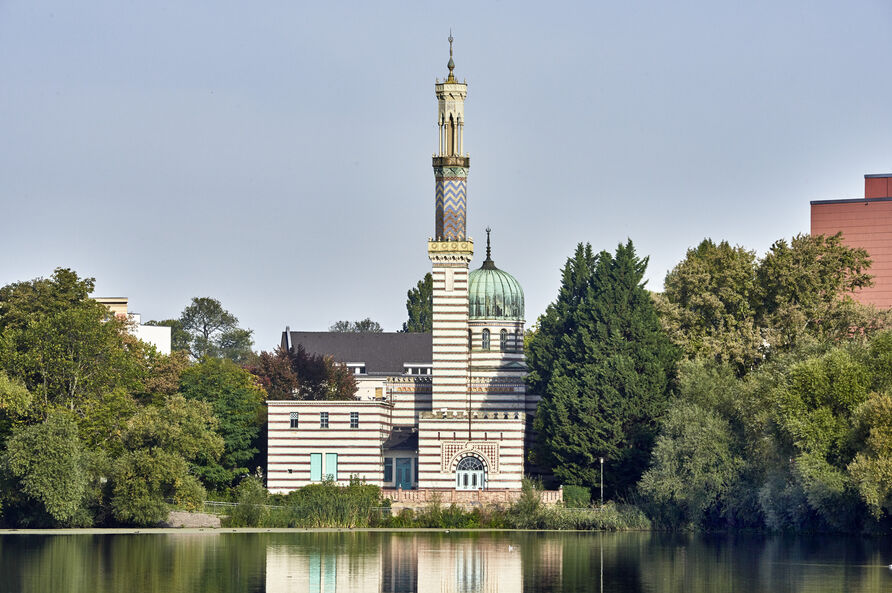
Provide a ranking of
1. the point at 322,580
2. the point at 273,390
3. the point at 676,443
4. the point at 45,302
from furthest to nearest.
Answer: the point at 273,390 < the point at 45,302 < the point at 676,443 < the point at 322,580

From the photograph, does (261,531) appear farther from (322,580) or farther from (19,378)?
(322,580)

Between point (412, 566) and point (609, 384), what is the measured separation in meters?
28.5

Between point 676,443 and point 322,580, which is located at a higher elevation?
point 676,443

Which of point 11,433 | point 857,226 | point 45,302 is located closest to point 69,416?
point 11,433

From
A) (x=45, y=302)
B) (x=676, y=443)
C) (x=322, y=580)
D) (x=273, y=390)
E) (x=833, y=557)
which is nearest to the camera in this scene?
(x=322, y=580)

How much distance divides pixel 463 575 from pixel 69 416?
103 feet

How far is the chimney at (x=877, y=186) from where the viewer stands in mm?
103619

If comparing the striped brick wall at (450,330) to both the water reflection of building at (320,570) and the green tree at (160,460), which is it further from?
the water reflection of building at (320,570)

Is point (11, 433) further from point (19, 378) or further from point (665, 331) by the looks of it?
point (665, 331)

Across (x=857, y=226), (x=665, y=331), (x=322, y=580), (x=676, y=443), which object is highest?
(x=857, y=226)

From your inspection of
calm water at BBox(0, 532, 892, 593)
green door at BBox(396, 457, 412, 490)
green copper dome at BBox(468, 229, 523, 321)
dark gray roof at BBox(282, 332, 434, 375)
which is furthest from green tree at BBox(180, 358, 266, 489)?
dark gray roof at BBox(282, 332, 434, 375)

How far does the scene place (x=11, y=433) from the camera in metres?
81.1

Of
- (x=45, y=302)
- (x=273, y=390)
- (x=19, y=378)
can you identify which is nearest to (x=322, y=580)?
(x=19, y=378)

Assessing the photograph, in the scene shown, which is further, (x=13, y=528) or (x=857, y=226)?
(x=857, y=226)
